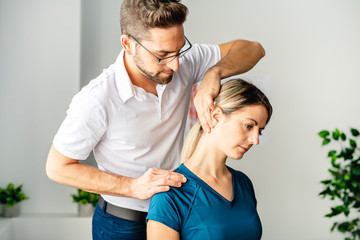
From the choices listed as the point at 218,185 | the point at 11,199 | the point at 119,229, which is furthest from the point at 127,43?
the point at 11,199

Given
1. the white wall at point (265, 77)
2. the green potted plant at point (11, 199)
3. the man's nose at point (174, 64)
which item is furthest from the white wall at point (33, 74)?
the man's nose at point (174, 64)

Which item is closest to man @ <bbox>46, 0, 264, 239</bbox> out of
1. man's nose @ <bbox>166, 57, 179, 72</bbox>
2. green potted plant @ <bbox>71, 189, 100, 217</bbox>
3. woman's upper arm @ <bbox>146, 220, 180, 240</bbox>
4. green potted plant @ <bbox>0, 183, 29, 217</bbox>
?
man's nose @ <bbox>166, 57, 179, 72</bbox>

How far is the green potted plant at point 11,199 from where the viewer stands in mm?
3324

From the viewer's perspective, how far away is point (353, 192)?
1.96 meters

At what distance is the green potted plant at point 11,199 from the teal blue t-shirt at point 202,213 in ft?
7.69

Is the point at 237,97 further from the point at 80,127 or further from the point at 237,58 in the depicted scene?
Result: the point at 80,127

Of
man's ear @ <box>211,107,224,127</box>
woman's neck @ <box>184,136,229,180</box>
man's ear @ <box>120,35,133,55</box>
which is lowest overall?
woman's neck @ <box>184,136,229,180</box>

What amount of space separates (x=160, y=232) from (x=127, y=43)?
2.55 feet

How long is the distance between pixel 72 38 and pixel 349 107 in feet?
9.22

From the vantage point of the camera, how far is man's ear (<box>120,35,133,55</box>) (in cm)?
157

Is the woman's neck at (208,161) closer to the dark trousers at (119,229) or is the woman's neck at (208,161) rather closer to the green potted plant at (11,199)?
the dark trousers at (119,229)

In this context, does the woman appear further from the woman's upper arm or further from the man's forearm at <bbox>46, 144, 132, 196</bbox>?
the man's forearm at <bbox>46, 144, 132, 196</bbox>

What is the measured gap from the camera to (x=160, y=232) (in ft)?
4.47

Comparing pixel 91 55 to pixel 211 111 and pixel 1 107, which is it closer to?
pixel 1 107
